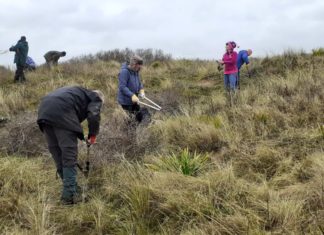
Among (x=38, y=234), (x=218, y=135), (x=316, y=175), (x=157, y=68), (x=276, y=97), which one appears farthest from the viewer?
(x=157, y=68)

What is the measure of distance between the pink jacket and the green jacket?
261 inches

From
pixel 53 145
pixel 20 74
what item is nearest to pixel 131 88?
pixel 53 145

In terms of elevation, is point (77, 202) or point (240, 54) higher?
point (240, 54)

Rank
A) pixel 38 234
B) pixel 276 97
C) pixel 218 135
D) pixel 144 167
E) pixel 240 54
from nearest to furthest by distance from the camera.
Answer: pixel 38 234 < pixel 144 167 < pixel 218 135 < pixel 276 97 < pixel 240 54

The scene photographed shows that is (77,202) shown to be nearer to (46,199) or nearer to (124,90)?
(46,199)

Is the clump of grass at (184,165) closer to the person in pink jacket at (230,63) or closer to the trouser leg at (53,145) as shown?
the trouser leg at (53,145)

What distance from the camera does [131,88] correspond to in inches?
304

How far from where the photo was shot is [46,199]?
16.8 feet

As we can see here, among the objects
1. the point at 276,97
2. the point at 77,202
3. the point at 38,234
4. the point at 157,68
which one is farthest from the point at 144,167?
the point at 157,68

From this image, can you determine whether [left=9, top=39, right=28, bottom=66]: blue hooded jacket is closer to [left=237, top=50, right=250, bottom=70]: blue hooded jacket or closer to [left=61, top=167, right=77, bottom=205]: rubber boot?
[left=237, top=50, right=250, bottom=70]: blue hooded jacket

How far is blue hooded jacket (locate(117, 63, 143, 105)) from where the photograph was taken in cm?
747

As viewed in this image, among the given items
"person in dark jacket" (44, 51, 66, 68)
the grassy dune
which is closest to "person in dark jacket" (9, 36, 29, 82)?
"person in dark jacket" (44, 51, 66, 68)

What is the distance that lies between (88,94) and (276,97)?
404 centimetres

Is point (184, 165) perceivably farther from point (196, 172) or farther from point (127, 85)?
point (127, 85)
